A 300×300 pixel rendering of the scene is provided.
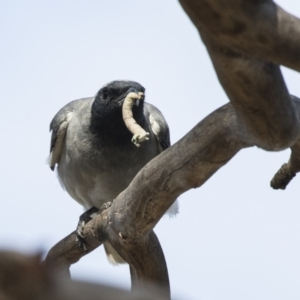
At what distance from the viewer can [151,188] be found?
3.78 metres

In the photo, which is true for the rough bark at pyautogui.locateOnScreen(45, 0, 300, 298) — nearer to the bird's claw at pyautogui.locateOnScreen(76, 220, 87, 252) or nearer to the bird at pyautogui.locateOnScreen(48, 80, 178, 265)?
the bird's claw at pyautogui.locateOnScreen(76, 220, 87, 252)

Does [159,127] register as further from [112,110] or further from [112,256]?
[112,256]

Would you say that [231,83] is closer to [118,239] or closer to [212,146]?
[212,146]

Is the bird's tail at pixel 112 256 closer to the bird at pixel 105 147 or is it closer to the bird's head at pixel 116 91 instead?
the bird at pixel 105 147

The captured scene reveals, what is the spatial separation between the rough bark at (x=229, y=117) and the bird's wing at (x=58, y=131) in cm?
279

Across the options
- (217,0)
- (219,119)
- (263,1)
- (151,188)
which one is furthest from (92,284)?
(151,188)

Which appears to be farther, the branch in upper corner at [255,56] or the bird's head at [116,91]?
the bird's head at [116,91]

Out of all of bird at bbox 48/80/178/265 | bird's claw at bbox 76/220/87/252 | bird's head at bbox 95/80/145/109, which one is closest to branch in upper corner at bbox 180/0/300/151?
bird's claw at bbox 76/220/87/252

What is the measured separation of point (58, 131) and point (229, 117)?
4.35m

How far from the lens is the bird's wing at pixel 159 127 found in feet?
23.5

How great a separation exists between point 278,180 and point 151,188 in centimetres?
108

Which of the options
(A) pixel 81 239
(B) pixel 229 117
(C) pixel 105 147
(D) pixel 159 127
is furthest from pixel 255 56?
(D) pixel 159 127

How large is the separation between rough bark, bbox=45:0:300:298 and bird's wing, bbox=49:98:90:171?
2.79m

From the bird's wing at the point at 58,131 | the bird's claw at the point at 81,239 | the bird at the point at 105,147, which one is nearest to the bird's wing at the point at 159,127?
the bird at the point at 105,147
